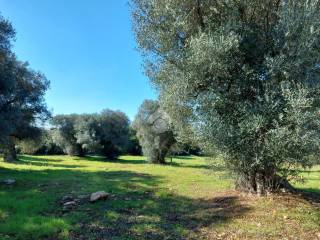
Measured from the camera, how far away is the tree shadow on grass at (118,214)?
1005cm

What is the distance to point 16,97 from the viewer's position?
91.7 ft

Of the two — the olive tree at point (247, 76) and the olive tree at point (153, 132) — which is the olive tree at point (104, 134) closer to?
the olive tree at point (153, 132)

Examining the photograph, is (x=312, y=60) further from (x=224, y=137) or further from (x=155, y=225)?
(x=155, y=225)

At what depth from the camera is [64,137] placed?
216 feet

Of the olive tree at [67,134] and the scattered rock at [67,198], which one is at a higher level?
the olive tree at [67,134]

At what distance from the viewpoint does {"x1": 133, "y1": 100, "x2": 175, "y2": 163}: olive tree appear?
46.8m

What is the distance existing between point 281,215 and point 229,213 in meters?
1.67

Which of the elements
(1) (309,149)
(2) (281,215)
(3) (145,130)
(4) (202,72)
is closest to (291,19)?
(4) (202,72)

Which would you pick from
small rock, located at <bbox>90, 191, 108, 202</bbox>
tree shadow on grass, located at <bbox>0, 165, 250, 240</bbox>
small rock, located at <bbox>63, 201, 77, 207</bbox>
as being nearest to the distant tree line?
tree shadow on grass, located at <bbox>0, 165, 250, 240</bbox>

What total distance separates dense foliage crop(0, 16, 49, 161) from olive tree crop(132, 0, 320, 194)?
9.80 m

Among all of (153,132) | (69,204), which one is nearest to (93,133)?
(153,132)

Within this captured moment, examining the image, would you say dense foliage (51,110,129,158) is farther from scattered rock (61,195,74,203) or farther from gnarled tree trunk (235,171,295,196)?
gnarled tree trunk (235,171,295,196)

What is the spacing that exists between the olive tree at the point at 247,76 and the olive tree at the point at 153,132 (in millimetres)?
31518

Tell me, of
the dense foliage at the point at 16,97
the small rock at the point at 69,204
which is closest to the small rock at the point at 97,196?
the small rock at the point at 69,204
